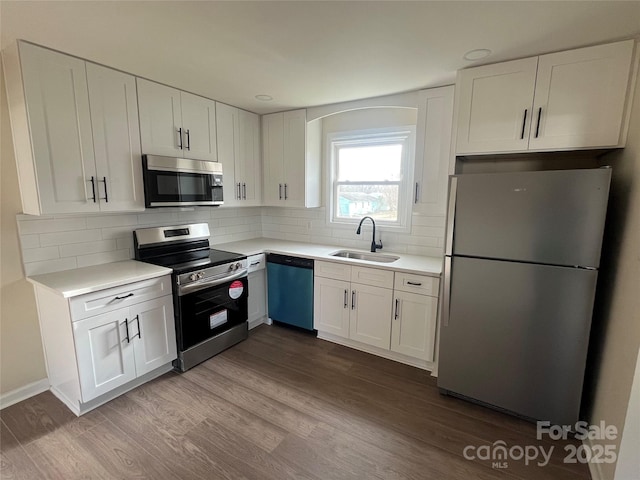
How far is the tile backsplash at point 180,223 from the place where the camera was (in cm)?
226

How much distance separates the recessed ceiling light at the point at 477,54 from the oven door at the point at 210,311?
2.53 m

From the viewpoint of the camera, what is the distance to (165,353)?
8.15 ft

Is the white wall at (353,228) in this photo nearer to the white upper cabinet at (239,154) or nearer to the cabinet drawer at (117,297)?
the white upper cabinet at (239,154)

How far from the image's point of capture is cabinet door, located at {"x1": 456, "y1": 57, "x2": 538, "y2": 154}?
201cm

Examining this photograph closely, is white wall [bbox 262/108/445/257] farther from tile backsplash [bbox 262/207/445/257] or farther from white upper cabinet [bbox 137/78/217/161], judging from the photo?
white upper cabinet [bbox 137/78/217/161]

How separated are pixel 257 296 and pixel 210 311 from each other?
2.32ft

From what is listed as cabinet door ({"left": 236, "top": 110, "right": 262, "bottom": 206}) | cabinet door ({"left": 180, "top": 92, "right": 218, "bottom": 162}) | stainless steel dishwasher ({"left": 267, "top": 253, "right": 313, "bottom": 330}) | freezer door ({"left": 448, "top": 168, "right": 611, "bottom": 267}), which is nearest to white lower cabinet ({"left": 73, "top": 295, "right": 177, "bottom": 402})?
stainless steel dishwasher ({"left": 267, "top": 253, "right": 313, "bottom": 330})

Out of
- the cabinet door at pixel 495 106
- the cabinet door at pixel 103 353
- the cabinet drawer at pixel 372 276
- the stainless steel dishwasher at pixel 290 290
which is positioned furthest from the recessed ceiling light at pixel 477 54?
the cabinet door at pixel 103 353

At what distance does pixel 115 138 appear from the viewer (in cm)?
231

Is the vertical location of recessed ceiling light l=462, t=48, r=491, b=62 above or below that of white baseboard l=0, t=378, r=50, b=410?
above

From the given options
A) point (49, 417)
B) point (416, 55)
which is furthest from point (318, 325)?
point (416, 55)

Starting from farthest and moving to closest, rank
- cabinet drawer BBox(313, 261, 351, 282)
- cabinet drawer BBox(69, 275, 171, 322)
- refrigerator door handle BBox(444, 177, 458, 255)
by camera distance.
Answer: cabinet drawer BBox(313, 261, 351, 282) → refrigerator door handle BBox(444, 177, 458, 255) → cabinet drawer BBox(69, 275, 171, 322)

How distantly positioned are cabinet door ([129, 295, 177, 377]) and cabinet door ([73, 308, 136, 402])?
0.05m

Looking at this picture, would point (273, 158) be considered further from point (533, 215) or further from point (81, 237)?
point (533, 215)
